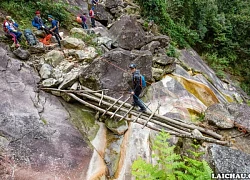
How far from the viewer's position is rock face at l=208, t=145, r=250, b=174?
466cm

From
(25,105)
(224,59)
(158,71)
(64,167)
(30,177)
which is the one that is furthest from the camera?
(224,59)

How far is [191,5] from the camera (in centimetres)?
1870

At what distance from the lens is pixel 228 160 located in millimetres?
4824

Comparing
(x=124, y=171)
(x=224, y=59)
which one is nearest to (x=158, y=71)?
(x=124, y=171)

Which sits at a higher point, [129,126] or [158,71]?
[158,71]

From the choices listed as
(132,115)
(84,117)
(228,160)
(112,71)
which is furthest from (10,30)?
(228,160)

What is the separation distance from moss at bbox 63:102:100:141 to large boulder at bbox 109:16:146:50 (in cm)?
563

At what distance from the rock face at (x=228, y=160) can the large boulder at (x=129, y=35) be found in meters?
8.43

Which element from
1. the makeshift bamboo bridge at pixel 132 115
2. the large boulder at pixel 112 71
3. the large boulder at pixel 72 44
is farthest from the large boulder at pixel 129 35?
the makeshift bamboo bridge at pixel 132 115

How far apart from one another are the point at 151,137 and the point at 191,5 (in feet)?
53.0

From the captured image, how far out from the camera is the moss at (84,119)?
709 centimetres

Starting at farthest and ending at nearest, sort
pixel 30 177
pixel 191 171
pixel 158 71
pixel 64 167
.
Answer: pixel 158 71
pixel 64 167
pixel 30 177
pixel 191 171

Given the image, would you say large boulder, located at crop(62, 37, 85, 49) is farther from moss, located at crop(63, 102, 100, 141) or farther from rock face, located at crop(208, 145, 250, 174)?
rock face, located at crop(208, 145, 250, 174)

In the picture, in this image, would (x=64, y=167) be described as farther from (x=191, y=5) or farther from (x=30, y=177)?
(x=191, y=5)
